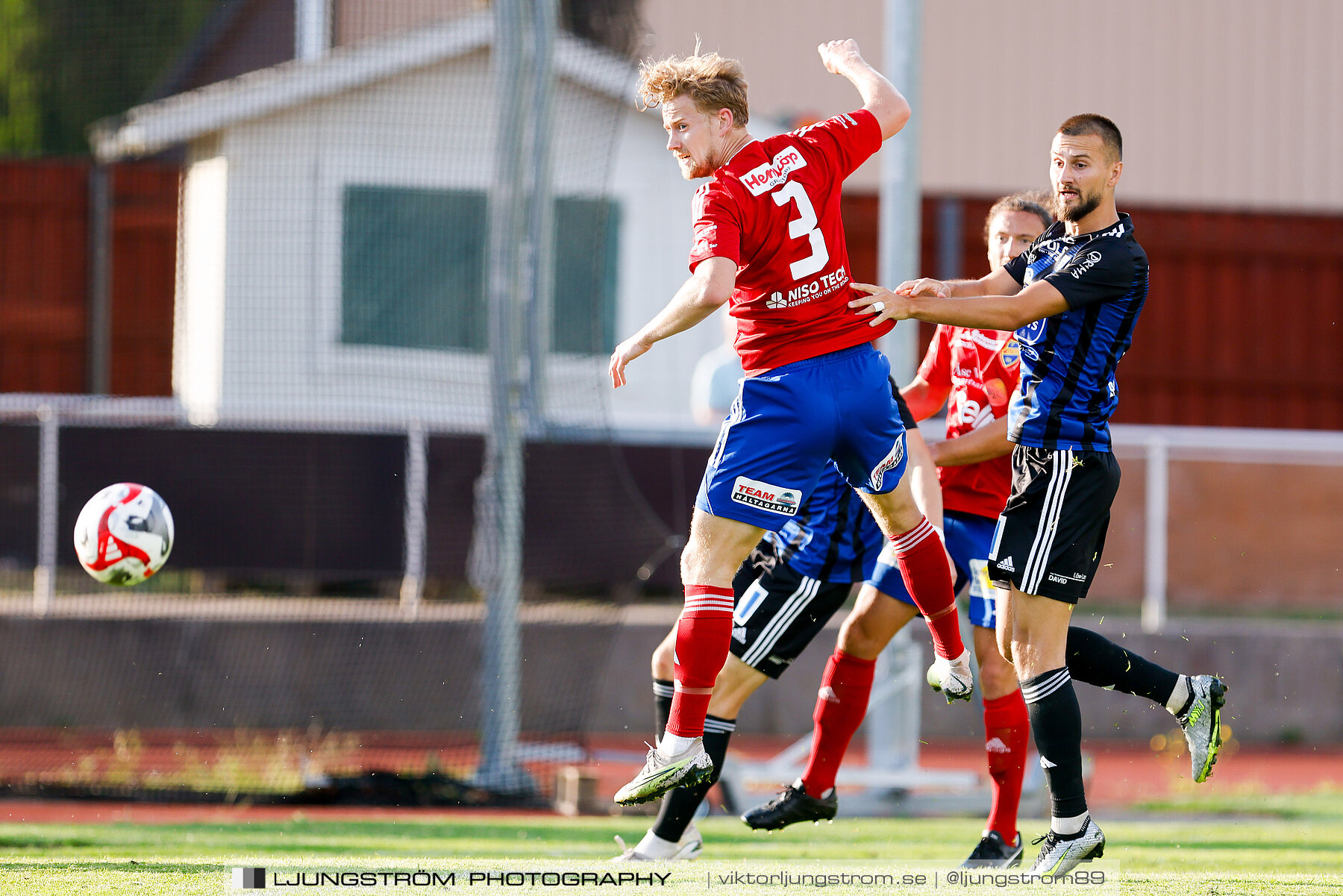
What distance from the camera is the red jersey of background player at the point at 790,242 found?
4.23 metres

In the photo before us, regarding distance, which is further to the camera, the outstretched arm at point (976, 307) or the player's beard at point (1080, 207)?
the player's beard at point (1080, 207)

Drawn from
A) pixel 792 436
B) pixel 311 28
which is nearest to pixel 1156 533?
pixel 311 28

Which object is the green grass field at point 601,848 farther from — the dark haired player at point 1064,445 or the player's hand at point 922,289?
the player's hand at point 922,289

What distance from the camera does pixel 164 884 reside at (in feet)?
14.5

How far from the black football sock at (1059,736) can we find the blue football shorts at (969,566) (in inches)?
28.4

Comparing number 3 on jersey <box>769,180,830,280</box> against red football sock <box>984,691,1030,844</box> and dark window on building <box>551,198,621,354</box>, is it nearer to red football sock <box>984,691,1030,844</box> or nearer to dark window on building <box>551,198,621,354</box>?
red football sock <box>984,691,1030,844</box>

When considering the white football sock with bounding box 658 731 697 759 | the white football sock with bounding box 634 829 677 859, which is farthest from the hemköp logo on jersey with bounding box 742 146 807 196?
the white football sock with bounding box 634 829 677 859

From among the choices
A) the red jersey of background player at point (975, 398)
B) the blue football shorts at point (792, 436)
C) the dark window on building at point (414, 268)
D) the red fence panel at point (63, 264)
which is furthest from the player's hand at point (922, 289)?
the red fence panel at point (63, 264)

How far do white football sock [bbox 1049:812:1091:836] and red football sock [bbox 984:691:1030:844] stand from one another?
0.72m

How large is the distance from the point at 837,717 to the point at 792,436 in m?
1.37

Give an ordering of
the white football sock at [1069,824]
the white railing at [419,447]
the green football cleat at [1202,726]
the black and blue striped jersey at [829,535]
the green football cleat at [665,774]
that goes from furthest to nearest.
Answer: the white railing at [419,447]
the black and blue striped jersey at [829,535]
the green football cleat at [1202,726]
the white football sock at [1069,824]
the green football cleat at [665,774]

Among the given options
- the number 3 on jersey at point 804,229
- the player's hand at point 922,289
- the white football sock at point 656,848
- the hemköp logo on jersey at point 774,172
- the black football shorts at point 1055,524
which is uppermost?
the hemköp logo on jersey at point 774,172

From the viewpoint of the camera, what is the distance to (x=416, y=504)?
417 inches

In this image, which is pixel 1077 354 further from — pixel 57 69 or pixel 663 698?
pixel 57 69
